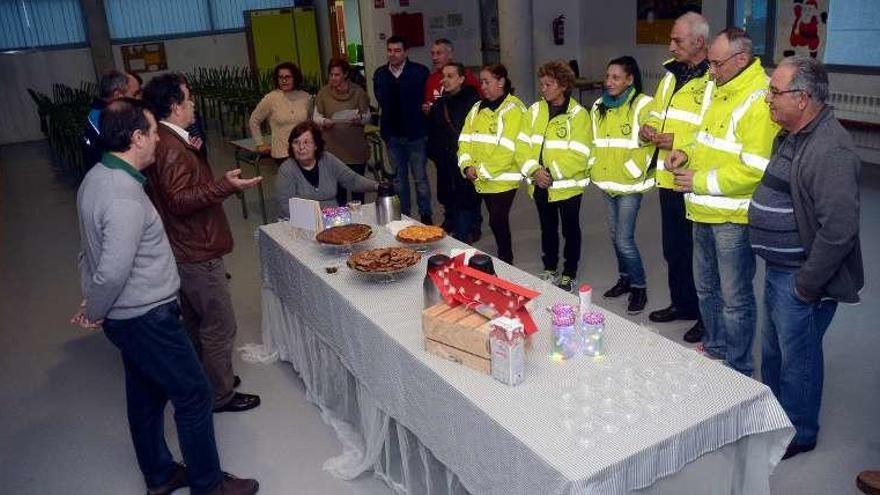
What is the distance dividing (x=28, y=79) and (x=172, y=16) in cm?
279

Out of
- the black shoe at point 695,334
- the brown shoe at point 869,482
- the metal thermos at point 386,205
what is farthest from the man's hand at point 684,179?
the metal thermos at point 386,205

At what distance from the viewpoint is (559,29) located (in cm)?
1059

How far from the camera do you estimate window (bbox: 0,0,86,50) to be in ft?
40.4

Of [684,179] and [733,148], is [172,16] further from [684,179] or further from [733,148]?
[733,148]

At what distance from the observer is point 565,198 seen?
4129 mm

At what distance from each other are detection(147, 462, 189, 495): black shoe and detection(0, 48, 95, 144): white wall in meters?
11.8

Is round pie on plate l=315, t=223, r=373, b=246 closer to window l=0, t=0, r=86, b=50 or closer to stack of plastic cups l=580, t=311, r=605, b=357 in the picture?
stack of plastic cups l=580, t=311, r=605, b=357

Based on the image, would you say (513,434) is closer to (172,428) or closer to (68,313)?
(172,428)

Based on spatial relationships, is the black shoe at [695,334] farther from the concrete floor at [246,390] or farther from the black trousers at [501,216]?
the black trousers at [501,216]

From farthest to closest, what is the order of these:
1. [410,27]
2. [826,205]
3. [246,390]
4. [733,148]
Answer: [410,27] → [246,390] → [733,148] → [826,205]

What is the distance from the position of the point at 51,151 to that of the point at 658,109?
10625 millimetres

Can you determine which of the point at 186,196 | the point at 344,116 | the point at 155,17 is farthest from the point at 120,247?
the point at 155,17

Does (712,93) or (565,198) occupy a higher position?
(712,93)

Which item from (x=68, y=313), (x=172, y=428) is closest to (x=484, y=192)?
(x=172, y=428)
